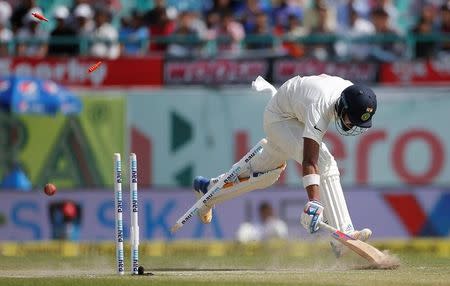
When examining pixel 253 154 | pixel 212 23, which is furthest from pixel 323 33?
pixel 253 154

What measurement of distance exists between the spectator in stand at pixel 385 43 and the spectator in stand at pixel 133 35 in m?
3.39

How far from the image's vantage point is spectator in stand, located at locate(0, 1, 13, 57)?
19.0m

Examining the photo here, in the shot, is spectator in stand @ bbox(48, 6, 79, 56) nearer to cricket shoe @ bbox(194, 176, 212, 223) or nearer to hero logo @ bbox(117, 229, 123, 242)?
cricket shoe @ bbox(194, 176, 212, 223)

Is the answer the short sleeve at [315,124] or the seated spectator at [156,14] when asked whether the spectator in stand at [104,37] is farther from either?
the short sleeve at [315,124]

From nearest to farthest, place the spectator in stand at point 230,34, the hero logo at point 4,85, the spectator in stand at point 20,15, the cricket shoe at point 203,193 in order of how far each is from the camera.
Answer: the cricket shoe at point 203,193 < the hero logo at point 4,85 < the spectator in stand at point 230,34 < the spectator in stand at point 20,15

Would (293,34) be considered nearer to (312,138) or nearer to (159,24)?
(159,24)

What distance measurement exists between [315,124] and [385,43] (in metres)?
8.44

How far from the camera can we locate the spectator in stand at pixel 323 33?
61.7ft

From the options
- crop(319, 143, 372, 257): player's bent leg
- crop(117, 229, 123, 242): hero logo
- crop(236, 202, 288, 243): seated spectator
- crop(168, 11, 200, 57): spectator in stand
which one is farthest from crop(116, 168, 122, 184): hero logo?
crop(168, 11, 200, 57): spectator in stand

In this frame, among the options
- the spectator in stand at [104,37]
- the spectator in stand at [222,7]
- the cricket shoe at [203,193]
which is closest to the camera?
the cricket shoe at [203,193]

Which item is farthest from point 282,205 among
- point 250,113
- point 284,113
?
point 284,113

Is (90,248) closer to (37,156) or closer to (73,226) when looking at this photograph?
(73,226)

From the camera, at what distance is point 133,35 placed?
19.3 metres

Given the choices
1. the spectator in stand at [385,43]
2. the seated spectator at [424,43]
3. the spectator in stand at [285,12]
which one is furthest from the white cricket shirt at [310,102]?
the spectator in stand at [285,12]
